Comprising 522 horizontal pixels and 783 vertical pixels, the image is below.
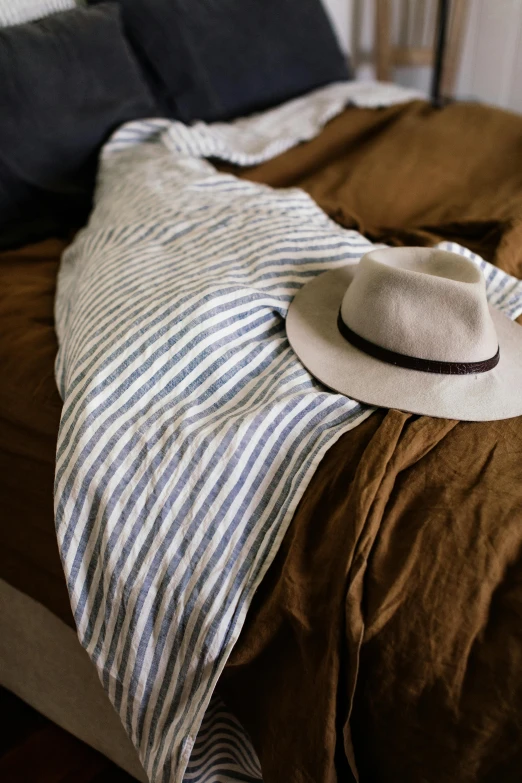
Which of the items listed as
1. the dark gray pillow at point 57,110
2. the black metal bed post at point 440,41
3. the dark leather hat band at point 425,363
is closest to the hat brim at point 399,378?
the dark leather hat band at point 425,363

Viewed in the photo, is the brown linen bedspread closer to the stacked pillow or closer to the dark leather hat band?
the dark leather hat band

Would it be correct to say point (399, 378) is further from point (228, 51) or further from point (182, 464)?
point (228, 51)

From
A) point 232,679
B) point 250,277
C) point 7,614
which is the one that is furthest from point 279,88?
point 232,679

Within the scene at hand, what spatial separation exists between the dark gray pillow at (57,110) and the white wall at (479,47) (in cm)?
140

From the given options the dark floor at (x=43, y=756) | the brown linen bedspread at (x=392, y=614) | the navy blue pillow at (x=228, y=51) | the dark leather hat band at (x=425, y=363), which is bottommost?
the dark floor at (x=43, y=756)

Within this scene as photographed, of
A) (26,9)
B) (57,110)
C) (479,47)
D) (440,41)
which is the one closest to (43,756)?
(57,110)

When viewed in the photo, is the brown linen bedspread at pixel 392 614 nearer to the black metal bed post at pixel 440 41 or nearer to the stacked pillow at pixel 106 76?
the stacked pillow at pixel 106 76

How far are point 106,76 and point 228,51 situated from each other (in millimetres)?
388

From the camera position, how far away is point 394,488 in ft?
2.09

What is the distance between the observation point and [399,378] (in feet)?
2.37

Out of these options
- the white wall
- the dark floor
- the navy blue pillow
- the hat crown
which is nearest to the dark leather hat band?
the hat crown

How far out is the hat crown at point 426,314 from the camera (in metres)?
0.71

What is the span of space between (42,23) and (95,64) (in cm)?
12

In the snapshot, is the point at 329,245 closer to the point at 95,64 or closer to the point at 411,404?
the point at 411,404
